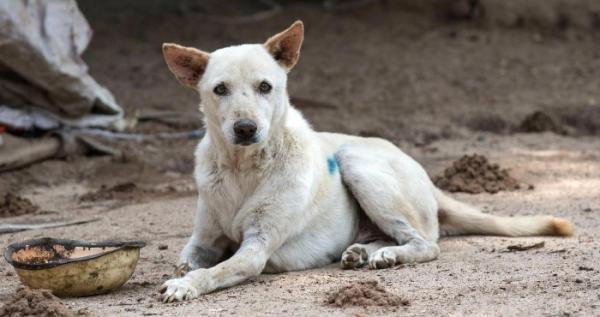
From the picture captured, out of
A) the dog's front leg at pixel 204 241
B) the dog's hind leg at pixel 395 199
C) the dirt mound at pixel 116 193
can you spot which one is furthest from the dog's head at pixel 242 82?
the dirt mound at pixel 116 193

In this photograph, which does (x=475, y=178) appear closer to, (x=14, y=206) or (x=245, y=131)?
(x=245, y=131)

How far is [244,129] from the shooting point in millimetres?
4988

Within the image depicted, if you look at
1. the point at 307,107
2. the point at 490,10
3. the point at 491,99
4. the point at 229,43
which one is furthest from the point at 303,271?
the point at 490,10

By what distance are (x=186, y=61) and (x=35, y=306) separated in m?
1.68

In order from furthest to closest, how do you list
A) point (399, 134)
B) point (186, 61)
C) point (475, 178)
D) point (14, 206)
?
point (399, 134), point (475, 178), point (14, 206), point (186, 61)

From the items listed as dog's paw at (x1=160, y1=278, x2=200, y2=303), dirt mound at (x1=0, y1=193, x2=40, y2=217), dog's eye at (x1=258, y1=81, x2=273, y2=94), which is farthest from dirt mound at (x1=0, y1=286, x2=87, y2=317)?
dirt mound at (x1=0, y1=193, x2=40, y2=217)

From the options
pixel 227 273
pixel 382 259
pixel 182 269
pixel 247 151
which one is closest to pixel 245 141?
pixel 247 151

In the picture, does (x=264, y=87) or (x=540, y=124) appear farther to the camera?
(x=540, y=124)

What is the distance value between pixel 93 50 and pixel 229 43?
5.34ft

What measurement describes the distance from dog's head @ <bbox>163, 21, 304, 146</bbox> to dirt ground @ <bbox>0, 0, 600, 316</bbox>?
2.67ft

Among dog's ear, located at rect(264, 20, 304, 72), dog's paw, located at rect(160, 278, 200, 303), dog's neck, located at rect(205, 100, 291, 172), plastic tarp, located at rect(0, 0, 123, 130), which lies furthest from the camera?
plastic tarp, located at rect(0, 0, 123, 130)

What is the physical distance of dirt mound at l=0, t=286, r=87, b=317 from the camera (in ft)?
14.1

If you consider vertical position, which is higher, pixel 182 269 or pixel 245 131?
pixel 245 131

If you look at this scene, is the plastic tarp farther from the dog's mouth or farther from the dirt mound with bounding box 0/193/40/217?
the dog's mouth
